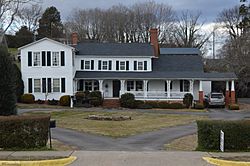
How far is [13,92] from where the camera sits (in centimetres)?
2100

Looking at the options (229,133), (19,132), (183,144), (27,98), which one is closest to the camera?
(229,133)

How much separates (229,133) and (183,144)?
6618 mm

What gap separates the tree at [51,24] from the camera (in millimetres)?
98831

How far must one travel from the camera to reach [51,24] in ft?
334

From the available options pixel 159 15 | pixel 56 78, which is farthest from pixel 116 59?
pixel 159 15

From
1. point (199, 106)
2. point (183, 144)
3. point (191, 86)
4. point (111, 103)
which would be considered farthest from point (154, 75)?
point (183, 144)

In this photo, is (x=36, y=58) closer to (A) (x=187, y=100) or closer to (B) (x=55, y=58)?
(B) (x=55, y=58)

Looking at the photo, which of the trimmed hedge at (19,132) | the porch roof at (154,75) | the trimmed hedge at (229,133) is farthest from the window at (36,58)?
the trimmed hedge at (229,133)

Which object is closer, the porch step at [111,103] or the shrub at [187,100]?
the shrub at [187,100]

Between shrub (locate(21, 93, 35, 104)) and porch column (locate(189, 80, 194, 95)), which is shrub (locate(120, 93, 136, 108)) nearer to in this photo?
porch column (locate(189, 80, 194, 95))

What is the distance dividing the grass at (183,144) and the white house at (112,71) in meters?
29.5

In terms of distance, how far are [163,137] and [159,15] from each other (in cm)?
7230

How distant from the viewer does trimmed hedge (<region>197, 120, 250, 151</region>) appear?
1459 cm

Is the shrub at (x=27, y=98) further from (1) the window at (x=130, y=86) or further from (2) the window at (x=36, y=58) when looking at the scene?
(1) the window at (x=130, y=86)
